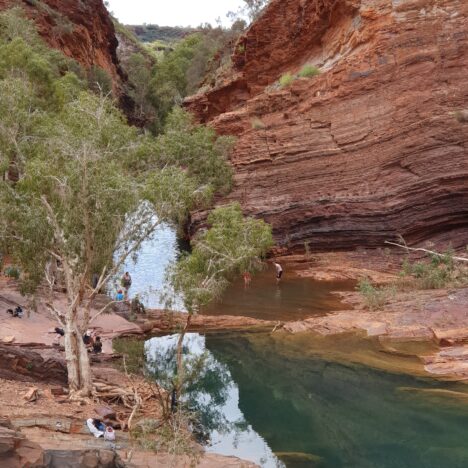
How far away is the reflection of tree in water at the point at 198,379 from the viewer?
12.4 m

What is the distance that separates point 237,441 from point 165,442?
9.53 ft

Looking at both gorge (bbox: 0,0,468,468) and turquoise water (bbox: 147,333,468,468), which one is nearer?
turquoise water (bbox: 147,333,468,468)

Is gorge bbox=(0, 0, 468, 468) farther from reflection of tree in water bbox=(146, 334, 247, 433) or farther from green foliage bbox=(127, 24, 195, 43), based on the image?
green foliage bbox=(127, 24, 195, 43)

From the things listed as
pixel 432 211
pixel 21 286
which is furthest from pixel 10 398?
pixel 432 211

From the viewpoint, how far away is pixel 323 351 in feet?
53.3

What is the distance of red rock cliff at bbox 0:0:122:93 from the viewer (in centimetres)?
4578

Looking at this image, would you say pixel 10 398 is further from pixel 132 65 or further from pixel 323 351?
pixel 132 65

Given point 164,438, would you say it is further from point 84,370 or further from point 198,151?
point 198,151

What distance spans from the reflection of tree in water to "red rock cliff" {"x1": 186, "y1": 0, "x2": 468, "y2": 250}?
13.4 m

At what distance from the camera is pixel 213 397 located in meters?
14.3

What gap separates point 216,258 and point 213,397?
3628mm

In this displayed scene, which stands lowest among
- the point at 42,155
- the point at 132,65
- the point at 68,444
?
the point at 68,444

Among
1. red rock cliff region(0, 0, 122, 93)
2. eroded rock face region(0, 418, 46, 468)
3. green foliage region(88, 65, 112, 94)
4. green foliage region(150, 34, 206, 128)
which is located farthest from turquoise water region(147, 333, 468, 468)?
green foliage region(150, 34, 206, 128)

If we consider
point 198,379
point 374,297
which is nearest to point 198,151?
point 374,297
